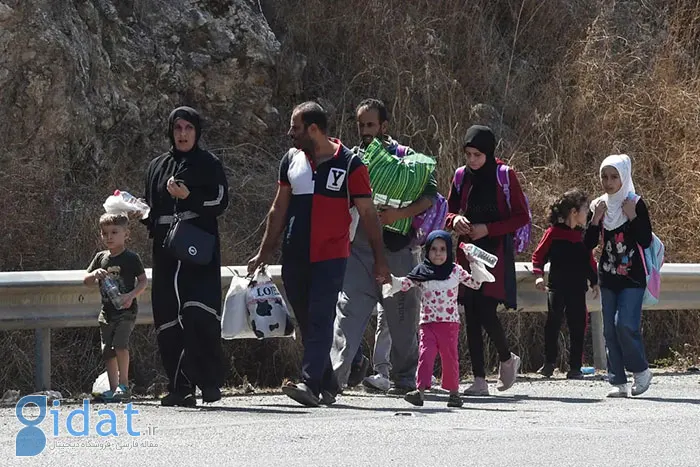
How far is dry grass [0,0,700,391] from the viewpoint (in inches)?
514

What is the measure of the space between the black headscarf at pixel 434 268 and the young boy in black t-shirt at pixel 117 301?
1.85 metres

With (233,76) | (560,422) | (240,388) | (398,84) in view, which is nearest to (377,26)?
(398,84)

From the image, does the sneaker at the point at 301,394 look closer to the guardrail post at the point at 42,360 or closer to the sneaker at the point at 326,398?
the sneaker at the point at 326,398

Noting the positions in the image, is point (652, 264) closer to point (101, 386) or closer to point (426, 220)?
point (426, 220)

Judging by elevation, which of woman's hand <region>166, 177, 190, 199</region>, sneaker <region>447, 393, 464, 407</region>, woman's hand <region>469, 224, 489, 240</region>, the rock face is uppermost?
Answer: the rock face

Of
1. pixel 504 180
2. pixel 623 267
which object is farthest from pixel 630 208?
pixel 504 180

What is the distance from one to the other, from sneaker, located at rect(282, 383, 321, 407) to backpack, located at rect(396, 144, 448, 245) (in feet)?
5.71

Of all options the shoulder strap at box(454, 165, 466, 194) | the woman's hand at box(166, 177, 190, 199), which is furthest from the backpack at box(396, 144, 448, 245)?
the woman's hand at box(166, 177, 190, 199)

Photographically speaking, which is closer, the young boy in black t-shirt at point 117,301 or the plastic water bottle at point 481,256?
the young boy in black t-shirt at point 117,301

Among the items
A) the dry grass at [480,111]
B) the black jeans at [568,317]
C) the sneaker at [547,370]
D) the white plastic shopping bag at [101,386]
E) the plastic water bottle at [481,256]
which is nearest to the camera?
the white plastic shopping bag at [101,386]

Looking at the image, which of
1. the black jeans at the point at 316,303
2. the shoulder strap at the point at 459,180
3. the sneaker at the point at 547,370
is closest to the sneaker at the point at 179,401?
the black jeans at the point at 316,303

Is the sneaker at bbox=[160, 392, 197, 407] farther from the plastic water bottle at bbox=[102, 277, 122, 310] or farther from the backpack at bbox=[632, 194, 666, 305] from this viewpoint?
the backpack at bbox=[632, 194, 666, 305]

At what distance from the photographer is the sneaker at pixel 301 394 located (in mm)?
9172

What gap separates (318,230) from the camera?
935 centimetres
